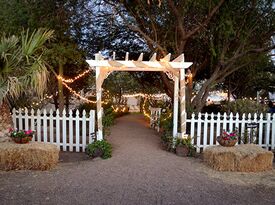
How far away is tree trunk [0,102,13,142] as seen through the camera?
754 centimetres

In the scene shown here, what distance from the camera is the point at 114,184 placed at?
5590 millimetres

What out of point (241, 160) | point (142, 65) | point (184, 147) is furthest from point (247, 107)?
point (241, 160)

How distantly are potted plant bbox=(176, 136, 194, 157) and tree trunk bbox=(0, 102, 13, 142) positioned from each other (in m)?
4.53

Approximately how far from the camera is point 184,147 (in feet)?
28.2

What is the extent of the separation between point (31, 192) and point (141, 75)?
1536 centimetres

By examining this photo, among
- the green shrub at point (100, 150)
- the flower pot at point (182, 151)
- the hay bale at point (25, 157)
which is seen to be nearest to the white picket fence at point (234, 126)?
the flower pot at point (182, 151)

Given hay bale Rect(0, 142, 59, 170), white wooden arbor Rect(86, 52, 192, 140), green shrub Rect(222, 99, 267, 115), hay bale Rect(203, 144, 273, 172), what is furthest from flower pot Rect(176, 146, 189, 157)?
green shrub Rect(222, 99, 267, 115)

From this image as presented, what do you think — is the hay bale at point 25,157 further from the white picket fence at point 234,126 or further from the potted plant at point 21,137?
the white picket fence at point 234,126

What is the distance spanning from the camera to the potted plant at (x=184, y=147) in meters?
8.58

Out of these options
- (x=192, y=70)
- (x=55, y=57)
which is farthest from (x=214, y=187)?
(x=192, y=70)

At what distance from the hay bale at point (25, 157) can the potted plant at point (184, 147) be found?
3642mm

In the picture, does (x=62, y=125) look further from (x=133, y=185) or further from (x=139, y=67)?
(x=133, y=185)

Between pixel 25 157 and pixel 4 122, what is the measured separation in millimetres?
1545

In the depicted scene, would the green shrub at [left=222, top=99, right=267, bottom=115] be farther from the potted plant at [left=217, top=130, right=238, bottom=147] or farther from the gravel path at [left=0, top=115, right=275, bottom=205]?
the gravel path at [left=0, top=115, right=275, bottom=205]
